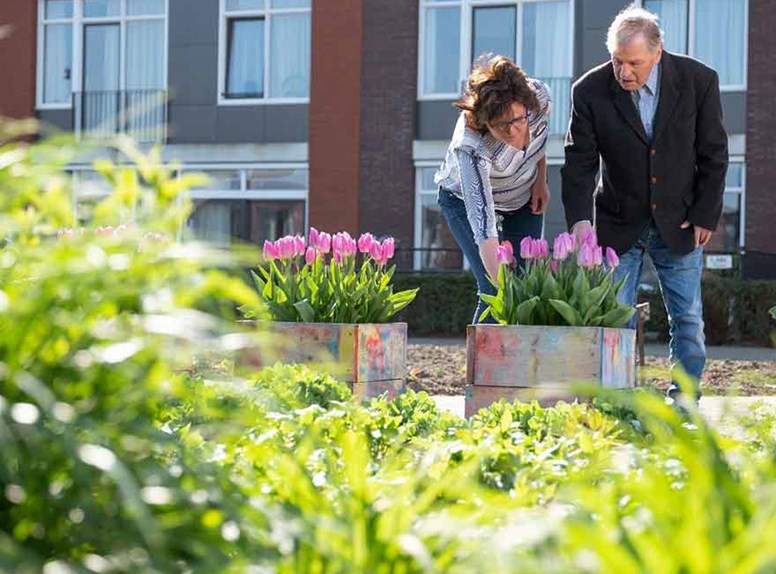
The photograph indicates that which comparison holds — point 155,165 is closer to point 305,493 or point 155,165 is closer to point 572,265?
point 305,493

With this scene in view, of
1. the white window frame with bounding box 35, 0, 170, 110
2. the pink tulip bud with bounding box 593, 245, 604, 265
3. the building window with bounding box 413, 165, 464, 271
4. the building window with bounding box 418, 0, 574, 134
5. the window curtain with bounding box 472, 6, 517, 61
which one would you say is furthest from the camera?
the white window frame with bounding box 35, 0, 170, 110

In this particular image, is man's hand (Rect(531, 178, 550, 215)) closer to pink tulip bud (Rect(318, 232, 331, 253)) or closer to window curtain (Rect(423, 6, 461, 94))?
pink tulip bud (Rect(318, 232, 331, 253))

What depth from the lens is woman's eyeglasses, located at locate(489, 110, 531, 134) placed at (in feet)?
18.4

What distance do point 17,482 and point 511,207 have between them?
4.83m

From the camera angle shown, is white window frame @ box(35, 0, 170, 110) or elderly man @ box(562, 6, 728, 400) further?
white window frame @ box(35, 0, 170, 110)

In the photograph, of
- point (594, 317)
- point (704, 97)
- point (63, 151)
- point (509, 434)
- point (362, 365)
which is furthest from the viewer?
point (704, 97)

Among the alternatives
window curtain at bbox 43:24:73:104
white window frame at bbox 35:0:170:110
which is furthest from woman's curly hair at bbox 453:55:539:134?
window curtain at bbox 43:24:73:104

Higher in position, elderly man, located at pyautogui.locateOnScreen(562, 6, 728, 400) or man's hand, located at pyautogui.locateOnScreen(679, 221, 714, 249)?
elderly man, located at pyautogui.locateOnScreen(562, 6, 728, 400)

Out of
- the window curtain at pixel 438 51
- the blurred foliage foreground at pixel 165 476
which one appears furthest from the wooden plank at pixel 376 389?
the window curtain at pixel 438 51

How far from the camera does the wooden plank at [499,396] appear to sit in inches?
202

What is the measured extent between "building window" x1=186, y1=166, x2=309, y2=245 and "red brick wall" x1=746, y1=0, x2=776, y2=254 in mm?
6944

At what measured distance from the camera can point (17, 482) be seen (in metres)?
1.51

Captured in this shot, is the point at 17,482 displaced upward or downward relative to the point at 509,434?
upward

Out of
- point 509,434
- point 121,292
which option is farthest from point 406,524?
point 509,434
